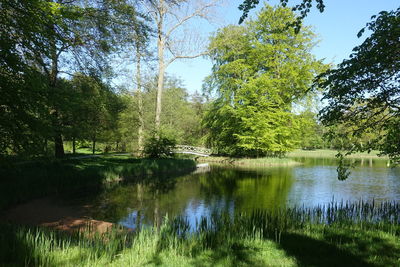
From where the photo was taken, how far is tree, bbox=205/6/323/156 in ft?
88.4

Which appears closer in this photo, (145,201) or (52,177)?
(145,201)

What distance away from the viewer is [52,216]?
27.3 feet

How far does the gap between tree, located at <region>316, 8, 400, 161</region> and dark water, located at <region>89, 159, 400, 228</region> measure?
13.8 feet

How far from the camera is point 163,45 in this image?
82.0 ft

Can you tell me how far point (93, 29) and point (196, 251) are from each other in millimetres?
9753

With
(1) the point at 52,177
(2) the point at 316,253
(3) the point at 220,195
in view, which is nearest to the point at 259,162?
(3) the point at 220,195

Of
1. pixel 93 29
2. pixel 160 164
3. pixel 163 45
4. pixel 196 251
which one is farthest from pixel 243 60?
pixel 196 251

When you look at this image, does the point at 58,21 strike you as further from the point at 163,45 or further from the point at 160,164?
the point at 163,45

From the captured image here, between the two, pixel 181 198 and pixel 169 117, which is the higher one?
pixel 169 117

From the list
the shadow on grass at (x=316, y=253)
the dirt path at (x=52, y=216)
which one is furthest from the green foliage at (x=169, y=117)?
the shadow on grass at (x=316, y=253)

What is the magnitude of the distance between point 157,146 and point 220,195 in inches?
427

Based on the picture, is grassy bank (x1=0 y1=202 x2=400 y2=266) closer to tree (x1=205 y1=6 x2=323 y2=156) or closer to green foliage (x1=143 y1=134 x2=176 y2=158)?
green foliage (x1=143 y1=134 x2=176 y2=158)

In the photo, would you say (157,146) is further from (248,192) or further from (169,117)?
(169,117)

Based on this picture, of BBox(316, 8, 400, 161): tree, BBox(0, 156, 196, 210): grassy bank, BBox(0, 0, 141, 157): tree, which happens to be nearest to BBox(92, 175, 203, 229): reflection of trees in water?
BBox(0, 156, 196, 210): grassy bank
